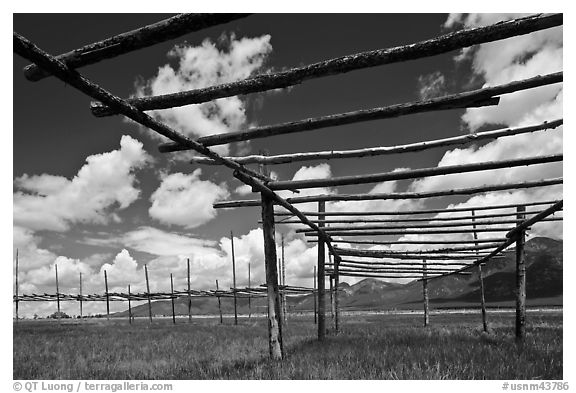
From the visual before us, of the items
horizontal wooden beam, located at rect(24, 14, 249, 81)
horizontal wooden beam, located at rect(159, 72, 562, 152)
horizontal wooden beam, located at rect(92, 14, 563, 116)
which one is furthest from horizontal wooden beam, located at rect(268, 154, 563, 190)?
horizontal wooden beam, located at rect(24, 14, 249, 81)

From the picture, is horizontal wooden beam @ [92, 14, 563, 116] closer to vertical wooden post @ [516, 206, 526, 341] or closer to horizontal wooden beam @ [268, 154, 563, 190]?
horizontal wooden beam @ [268, 154, 563, 190]

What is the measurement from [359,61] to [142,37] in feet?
5.56

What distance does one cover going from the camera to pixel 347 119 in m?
4.33

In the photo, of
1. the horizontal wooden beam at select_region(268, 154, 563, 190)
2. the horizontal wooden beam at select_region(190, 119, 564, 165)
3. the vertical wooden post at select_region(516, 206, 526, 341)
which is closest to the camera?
the horizontal wooden beam at select_region(190, 119, 564, 165)

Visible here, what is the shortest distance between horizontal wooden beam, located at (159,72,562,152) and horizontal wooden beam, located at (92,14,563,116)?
90cm

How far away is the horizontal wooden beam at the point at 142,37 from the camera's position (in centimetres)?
257

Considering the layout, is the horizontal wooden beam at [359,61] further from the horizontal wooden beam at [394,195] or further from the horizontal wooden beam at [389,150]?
the horizontal wooden beam at [394,195]

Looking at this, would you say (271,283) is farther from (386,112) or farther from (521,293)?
(521,293)

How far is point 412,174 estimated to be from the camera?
18.8ft

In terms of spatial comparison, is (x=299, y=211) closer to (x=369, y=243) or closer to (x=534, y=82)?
(x=369, y=243)

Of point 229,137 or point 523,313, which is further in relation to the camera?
point 523,313

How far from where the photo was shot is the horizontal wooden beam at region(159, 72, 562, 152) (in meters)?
3.64
